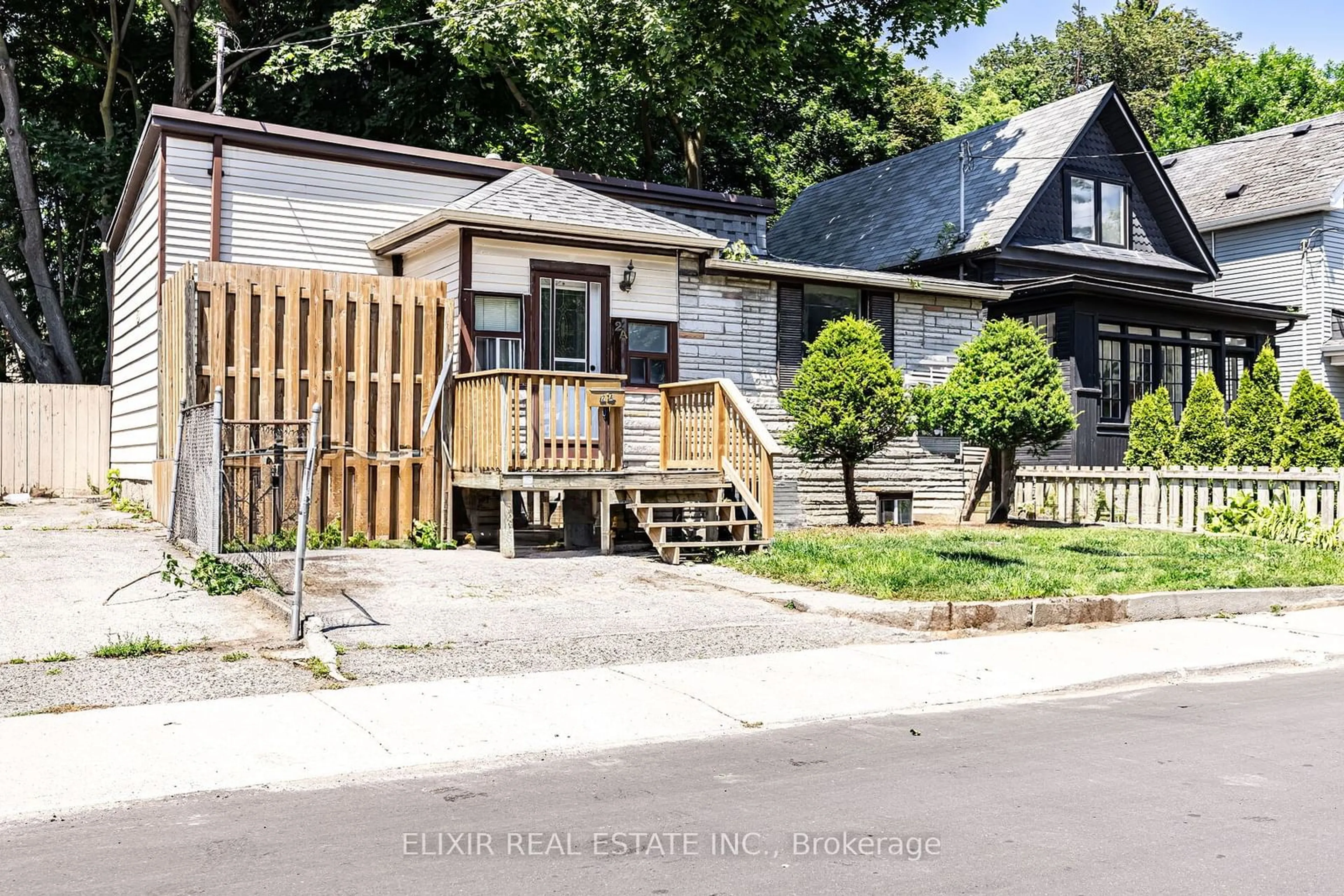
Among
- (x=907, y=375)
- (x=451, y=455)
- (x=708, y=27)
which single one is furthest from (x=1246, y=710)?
(x=708, y=27)

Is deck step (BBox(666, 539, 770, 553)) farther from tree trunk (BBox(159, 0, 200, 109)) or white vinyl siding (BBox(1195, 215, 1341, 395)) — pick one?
white vinyl siding (BBox(1195, 215, 1341, 395))

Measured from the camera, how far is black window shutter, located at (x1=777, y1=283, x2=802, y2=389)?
20.1 m

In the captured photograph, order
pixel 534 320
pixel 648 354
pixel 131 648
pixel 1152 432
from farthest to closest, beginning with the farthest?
1. pixel 1152 432
2. pixel 648 354
3. pixel 534 320
4. pixel 131 648

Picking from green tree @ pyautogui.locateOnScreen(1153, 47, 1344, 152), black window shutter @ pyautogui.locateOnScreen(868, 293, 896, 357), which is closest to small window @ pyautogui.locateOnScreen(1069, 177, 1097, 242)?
black window shutter @ pyautogui.locateOnScreen(868, 293, 896, 357)

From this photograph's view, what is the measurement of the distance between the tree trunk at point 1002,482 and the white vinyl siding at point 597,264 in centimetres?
555

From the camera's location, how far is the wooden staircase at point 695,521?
44.9 feet

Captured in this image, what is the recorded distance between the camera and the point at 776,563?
509 inches

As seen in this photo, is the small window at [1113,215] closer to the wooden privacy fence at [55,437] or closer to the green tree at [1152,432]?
the green tree at [1152,432]

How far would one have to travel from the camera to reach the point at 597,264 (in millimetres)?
17375

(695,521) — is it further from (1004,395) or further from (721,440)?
(1004,395)

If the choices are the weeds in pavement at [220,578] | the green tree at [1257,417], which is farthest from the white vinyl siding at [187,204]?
the green tree at [1257,417]

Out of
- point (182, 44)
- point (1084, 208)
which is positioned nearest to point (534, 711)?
point (1084, 208)

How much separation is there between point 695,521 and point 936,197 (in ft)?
55.4

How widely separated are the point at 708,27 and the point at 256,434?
45.6 feet
